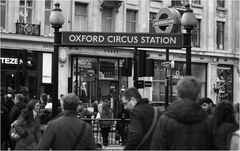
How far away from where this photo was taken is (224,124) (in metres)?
5.82

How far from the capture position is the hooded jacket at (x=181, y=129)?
4898mm

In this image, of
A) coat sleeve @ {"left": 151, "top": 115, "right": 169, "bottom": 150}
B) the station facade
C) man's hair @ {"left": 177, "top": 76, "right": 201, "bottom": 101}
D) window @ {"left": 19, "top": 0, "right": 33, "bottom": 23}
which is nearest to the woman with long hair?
coat sleeve @ {"left": 151, "top": 115, "right": 169, "bottom": 150}

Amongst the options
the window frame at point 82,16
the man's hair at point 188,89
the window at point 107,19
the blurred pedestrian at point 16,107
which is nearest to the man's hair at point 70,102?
the man's hair at point 188,89

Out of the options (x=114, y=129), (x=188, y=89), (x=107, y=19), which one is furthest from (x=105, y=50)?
(x=188, y=89)

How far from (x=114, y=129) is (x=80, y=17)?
18227 mm

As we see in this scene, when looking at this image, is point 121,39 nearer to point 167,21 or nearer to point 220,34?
point 167,21

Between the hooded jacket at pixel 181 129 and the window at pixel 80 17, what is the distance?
28005mm

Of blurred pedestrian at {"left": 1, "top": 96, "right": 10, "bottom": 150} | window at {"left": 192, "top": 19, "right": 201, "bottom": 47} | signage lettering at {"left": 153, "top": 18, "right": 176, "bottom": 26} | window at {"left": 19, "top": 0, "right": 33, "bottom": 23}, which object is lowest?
blurred pedestrian at {"left": 1, "top": 96, "right": 10, "bottom": 150}

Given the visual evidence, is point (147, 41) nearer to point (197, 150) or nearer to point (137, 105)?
point (137, 105)

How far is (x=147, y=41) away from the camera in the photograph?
11711 mm

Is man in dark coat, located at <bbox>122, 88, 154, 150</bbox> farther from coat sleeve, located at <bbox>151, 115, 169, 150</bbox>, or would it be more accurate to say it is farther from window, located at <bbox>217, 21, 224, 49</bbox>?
window, located at <bbox>217, 21, 224, 49</bbox>

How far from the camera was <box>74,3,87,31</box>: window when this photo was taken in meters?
32.7

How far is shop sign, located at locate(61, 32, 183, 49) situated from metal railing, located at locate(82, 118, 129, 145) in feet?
11.3

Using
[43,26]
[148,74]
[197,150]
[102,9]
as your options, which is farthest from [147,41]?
[102,9]
